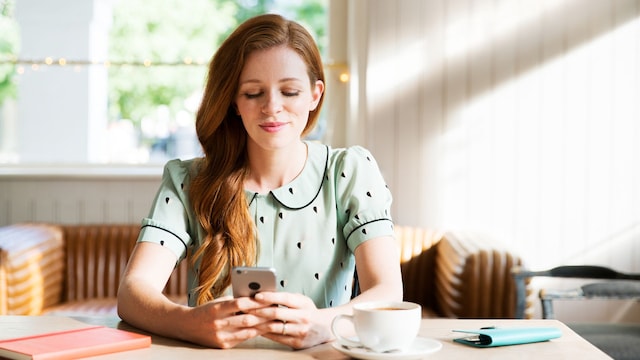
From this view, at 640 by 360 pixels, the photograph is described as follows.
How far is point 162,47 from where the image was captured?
13.7ft

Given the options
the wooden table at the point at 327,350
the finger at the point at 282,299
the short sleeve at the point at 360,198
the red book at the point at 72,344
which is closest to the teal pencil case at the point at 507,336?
the wooden table at the point at 327,350

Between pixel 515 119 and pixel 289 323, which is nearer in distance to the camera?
pixel 289 323

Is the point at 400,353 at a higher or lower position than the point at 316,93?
lower

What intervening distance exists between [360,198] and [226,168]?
0.29m

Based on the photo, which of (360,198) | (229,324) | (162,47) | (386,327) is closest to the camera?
(386,327)

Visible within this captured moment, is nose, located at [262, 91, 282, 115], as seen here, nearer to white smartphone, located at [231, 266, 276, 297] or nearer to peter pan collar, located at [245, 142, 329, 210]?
peter pan collar, located at [245, 142, 329, 210]

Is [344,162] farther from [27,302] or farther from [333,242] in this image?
[27,302]

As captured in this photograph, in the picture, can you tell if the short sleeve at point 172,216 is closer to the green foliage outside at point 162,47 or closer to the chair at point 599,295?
the chair at point 599,295

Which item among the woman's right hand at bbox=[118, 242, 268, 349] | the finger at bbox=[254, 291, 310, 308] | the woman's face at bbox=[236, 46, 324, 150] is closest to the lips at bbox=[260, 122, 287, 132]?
the woman's face at bbox=[236, 46, 324, 150]

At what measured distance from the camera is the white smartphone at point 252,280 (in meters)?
1.22

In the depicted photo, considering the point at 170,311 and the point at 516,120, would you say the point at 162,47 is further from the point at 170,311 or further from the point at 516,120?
the point at 170,311

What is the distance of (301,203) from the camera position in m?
1.75

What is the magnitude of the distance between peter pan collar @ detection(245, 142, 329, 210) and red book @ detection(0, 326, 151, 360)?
506 millimetres

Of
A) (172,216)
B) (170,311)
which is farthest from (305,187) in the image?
(170,311)
